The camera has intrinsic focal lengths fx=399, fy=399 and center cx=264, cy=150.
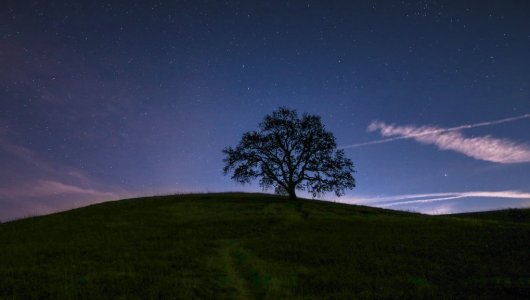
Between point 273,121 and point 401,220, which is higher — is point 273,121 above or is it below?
above

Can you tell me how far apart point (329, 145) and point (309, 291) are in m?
40.5

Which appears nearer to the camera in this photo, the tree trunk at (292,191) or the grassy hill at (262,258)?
the grassy hill at (262,258)

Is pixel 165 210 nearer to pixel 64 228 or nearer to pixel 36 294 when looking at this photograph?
pixel 64 228

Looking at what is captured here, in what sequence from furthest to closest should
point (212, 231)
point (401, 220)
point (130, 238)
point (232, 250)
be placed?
point (401, 220)
point (212, 231)
point (130, 238)
point (232, 250)

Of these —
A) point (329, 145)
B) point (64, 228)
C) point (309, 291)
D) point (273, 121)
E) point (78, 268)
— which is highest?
A: point (273, 121)

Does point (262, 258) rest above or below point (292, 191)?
below

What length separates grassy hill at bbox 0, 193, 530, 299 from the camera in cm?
1662

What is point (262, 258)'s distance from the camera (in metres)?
23.2

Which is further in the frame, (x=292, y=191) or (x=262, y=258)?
(x=292, y=191)

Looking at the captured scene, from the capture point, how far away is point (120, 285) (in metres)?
16.9

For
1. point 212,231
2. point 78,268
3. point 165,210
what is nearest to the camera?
point 78,268

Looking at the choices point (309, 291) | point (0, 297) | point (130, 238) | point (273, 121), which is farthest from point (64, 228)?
point (273, 121)

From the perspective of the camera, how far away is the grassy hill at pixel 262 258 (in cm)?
1662

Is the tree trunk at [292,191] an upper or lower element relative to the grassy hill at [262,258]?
upper
